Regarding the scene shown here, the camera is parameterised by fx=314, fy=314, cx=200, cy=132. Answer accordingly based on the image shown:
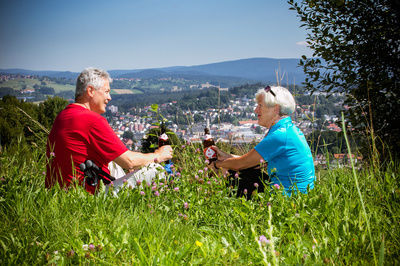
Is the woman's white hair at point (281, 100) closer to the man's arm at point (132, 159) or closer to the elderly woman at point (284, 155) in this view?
the elderly woman at point (284, 155)

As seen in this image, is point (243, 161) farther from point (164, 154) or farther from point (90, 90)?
point (90, 90)

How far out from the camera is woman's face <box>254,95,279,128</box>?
2996 millimetres

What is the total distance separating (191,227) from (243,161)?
3.45 feet

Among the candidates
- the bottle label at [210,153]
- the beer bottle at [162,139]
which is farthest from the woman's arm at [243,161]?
the beer bottle at [162,139]

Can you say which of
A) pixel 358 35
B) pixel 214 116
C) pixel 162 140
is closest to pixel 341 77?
pixel 358 35

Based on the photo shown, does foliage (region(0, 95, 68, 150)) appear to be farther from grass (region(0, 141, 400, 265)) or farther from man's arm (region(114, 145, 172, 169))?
grass (region(0, 141, 400, 265))

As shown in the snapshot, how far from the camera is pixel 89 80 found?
297 centimetres

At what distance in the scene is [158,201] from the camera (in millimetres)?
2232

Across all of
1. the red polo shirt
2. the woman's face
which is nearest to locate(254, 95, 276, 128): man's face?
the woman's face

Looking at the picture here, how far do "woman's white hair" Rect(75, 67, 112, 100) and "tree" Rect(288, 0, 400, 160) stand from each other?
2465 mm

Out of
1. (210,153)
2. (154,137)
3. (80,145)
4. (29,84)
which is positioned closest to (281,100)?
(210,153)

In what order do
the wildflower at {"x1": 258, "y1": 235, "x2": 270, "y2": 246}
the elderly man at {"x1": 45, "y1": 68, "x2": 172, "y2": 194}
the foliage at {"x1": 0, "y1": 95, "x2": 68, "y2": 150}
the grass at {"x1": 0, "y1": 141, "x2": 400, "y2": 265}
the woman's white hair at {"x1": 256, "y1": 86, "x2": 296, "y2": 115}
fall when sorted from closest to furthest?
the wildflower at {"x1": 258, "y1": 235, "x2": 270, "y2": 246} < the grass at {"x1": 0, "y1": 141, "x2": 400, "y2": 265} < the elderly man at {"x1": 45, "y1": 68, "x2": 172, "y2": 194} < the woman's white hair at {"x1": 256, "y1": 86, "x2": 296, "y2": 115} < the foliage at {"x1": 0, "y1": 95, "x2": 68, "y2": 150}

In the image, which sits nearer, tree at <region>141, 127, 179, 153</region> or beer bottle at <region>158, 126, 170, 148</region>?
beer bottle at <region>158, 126, 170, 148</region>

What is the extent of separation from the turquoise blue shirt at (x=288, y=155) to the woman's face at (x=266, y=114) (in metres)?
0.24
